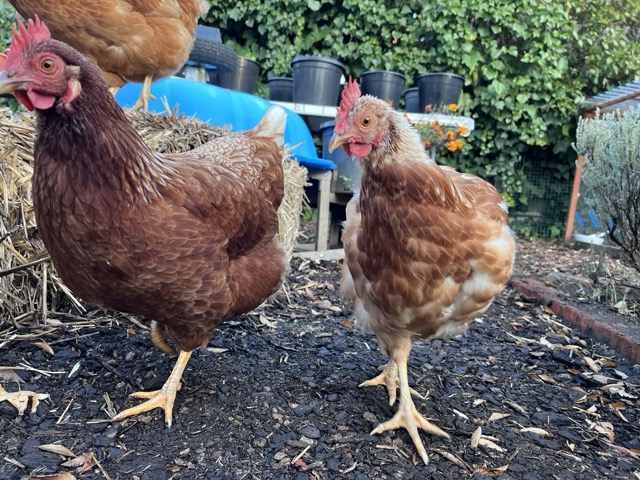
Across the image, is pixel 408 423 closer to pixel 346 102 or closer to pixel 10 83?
pixel 346 102

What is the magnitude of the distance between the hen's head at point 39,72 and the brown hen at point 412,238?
0.80m

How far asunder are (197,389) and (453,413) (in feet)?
3.44

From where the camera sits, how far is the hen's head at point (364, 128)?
1.51 metres

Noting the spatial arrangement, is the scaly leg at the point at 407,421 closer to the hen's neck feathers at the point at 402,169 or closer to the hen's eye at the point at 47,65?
the hen's neck feathers at the point at 402,169

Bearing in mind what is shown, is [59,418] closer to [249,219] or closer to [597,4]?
[249,219]

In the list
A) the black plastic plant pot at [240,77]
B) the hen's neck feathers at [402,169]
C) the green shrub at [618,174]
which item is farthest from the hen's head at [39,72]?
the black plastic plant pot at [240,77]

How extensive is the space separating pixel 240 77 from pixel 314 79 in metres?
0.94

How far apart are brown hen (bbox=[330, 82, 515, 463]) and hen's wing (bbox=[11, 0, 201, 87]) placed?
4.98 ft

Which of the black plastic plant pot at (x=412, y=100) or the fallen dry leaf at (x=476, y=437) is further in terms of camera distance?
the black plastic plant pot at (x=412, y=100)

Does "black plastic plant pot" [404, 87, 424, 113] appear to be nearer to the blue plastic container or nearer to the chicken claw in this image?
the blue plastic container

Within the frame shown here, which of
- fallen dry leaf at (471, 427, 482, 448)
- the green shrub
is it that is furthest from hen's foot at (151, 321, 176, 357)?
the green shrub

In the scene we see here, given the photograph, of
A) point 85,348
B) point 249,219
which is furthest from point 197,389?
point 249,219

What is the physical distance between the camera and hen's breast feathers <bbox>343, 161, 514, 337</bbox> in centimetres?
153

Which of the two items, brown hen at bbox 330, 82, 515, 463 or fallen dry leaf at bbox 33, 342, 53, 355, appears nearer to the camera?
brown hen at bbox 330, 82, 515, 463
